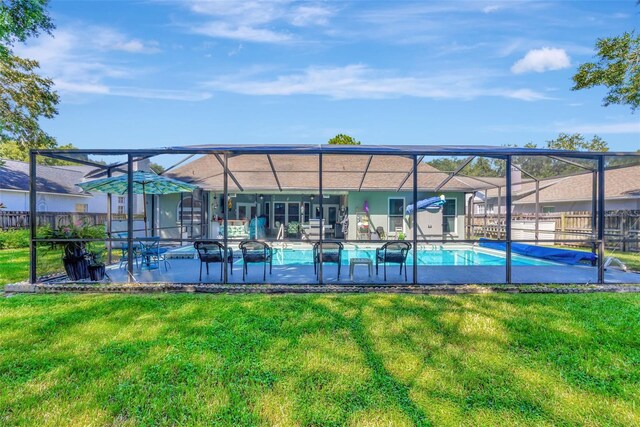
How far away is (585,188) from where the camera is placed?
18.7 metres

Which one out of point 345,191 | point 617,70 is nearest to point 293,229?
point 345,191

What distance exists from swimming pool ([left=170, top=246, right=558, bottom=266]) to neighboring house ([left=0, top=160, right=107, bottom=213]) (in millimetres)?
12355

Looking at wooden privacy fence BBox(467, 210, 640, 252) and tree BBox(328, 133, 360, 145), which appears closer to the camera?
wooden privacy fence BBox(467, 210, 640, 252)

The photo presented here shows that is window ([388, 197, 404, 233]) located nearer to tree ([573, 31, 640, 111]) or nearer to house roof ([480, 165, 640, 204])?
house roof ([480, 165, 640, 204])

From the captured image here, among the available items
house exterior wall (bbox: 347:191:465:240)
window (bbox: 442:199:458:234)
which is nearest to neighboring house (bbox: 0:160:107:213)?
house exterior wall (bbox: 347:191:465:240)

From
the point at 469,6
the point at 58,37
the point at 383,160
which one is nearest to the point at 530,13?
the point at 469,6

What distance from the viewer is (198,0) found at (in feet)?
37.6

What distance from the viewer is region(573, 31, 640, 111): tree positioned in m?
12.7

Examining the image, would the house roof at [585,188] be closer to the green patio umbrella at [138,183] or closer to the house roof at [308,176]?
the house roof at [308,176]

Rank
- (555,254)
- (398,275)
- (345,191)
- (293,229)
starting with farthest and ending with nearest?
(293,229), (345,191), (555,254), (398,275)

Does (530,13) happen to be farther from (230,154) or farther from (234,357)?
(234,357)

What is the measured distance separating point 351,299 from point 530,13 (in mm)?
12751

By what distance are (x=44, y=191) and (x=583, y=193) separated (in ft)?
100

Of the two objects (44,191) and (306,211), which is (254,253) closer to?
(306,211)
